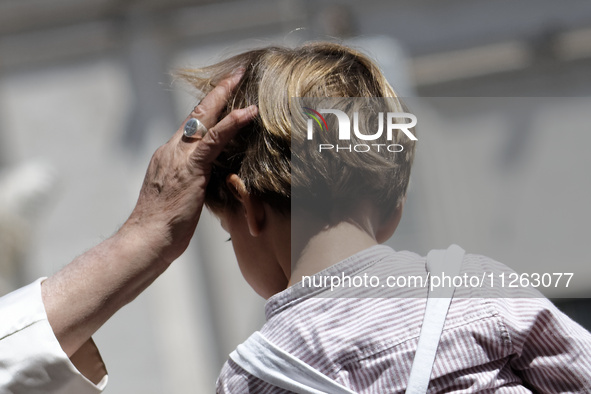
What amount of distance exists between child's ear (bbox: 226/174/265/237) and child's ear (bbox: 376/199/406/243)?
0.17 m

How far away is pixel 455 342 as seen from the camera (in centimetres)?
82

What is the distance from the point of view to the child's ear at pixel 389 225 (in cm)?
102

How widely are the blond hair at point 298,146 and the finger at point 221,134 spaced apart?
2 centimetres

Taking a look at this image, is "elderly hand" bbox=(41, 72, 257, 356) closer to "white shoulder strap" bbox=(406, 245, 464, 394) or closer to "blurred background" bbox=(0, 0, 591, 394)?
"white shoulder strap" bbox=(406, 245, 464, 394)

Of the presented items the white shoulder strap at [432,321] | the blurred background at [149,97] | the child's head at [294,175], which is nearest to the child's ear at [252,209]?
the child's head at [294,175]

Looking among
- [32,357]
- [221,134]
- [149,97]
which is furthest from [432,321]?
[149,97]

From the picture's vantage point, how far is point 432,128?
4.42 feet

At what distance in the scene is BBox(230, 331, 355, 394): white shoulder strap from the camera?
83 cm

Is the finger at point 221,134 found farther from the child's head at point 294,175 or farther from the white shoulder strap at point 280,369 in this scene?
the white shoulder strap at point 280,369

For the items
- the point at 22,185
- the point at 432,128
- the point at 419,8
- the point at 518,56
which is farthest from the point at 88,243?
the point at 432,128

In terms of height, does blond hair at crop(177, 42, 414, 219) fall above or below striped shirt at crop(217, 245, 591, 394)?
above

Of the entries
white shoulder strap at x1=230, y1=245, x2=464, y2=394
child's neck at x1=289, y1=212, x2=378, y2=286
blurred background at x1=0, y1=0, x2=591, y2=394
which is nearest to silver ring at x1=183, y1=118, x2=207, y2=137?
child's neck at x1=289, y1=212, x2=378, y2=286

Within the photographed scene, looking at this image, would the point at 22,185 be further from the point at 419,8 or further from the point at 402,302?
the point at 402,302

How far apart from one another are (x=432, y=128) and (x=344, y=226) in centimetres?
47
